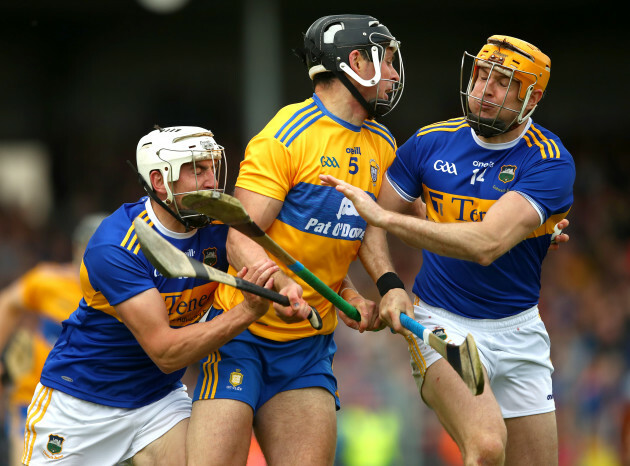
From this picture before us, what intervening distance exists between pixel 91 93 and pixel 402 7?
4.62 metres

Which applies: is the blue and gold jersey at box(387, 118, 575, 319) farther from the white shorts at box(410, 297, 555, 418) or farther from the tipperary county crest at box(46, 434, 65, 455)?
the tipperary county crest at box(46, 434, 65, 455)

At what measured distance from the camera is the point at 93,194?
12.6 meters

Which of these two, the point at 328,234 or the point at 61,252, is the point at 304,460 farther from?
the point at 61,252

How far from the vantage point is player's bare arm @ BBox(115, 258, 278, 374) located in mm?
3744

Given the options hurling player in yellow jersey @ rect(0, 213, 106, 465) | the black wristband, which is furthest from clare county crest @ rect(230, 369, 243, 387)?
hurling player in yellow jersey @ rect(0, 213, 106, 465)

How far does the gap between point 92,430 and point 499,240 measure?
193cm

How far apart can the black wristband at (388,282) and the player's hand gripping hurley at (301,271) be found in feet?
0.84

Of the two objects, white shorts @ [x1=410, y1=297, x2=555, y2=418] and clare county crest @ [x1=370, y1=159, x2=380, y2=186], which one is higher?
clare county crest @ [x1=370, y1=159, x2=380, y2=186]

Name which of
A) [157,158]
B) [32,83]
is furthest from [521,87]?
[32,83]

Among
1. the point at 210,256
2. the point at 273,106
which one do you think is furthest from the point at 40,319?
the point at 273,106

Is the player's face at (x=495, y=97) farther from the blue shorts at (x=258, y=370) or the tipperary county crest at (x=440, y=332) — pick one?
the blue shorts at (x=258, y=370)

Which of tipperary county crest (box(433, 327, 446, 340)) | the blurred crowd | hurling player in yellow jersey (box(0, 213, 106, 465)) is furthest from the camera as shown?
the blurred crowd

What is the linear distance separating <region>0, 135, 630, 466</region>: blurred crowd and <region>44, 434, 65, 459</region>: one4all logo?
3994mm

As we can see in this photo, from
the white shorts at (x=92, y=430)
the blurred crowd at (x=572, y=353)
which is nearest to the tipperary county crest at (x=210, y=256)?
the white shorts at (x=92, y=430)
